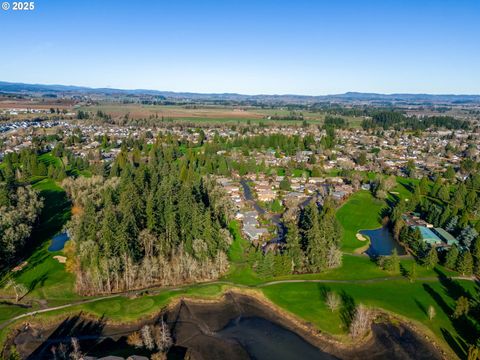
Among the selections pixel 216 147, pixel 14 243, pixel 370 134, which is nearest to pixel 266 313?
pixel 14 243

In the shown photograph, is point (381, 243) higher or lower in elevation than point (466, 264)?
lower

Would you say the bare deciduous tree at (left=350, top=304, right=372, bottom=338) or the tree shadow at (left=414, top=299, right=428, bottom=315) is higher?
the bare deciduous tree at (left=350, top=304, right=372, bottom=338)

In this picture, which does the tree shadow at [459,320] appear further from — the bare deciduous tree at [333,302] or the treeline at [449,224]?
the bare deciduous tree at [333,302]

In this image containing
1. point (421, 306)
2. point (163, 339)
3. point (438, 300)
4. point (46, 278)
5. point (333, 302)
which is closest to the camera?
point (163, 339)

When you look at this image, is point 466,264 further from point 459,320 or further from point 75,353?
point 75,353

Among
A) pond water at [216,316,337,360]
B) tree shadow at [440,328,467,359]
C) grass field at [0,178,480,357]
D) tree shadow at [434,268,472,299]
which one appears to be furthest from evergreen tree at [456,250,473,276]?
pond water at [216,316,337,360]

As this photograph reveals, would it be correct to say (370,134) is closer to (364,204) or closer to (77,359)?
(364,204)

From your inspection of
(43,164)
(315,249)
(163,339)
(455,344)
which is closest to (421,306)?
(455,344)

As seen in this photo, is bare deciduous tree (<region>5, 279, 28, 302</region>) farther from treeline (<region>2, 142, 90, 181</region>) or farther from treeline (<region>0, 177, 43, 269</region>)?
treeline (<region>2, 142, 90, 181</region>)
